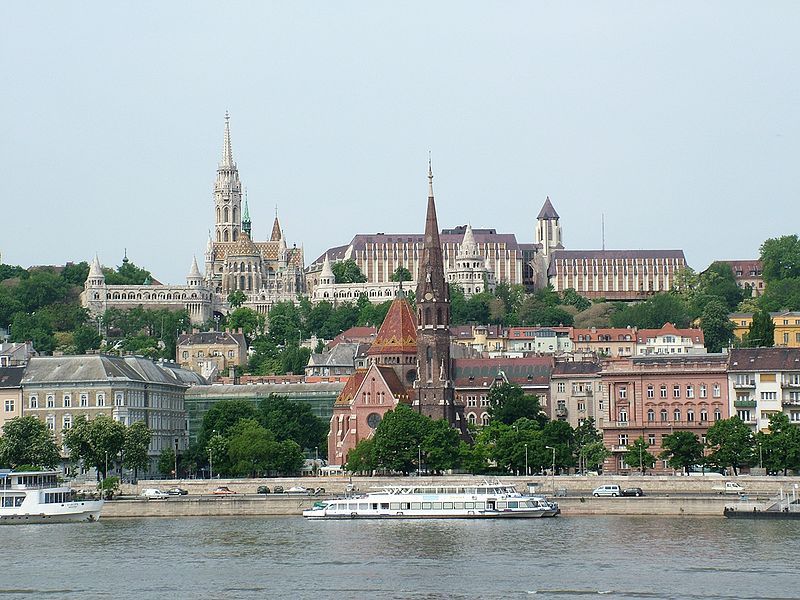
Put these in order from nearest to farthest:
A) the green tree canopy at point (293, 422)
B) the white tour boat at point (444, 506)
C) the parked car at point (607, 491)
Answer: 1. the white tour boat at point (444, 506)
2. the parked car at point (607, 491)
3. the green tree canopy at point (293, 422)

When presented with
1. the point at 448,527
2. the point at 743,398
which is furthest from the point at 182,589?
the point at 743,398

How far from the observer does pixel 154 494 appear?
122m

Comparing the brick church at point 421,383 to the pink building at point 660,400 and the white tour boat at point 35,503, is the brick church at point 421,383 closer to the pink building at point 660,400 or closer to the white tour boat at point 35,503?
the pink building at point 660,400

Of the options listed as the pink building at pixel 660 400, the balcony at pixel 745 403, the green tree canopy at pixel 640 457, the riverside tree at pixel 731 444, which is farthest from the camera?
the pink building at pixel 660 400

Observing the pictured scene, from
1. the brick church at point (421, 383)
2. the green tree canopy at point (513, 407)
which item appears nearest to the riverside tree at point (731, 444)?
the green tree canopy at point (513, 407)

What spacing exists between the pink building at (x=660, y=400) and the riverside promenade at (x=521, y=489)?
15.5 m

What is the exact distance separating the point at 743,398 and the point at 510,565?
5629cm

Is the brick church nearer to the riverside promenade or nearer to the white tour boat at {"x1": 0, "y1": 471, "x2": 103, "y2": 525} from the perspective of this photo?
the riverside promenade

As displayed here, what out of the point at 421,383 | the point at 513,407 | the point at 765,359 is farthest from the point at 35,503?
the point at 765,359

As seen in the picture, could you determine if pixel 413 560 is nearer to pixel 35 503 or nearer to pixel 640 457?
pixel 35 503

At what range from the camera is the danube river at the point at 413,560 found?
7744cm

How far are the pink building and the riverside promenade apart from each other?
1554 cm

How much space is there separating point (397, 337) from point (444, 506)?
4989 cm

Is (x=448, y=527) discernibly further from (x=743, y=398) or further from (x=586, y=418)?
(x=586, y=418)
